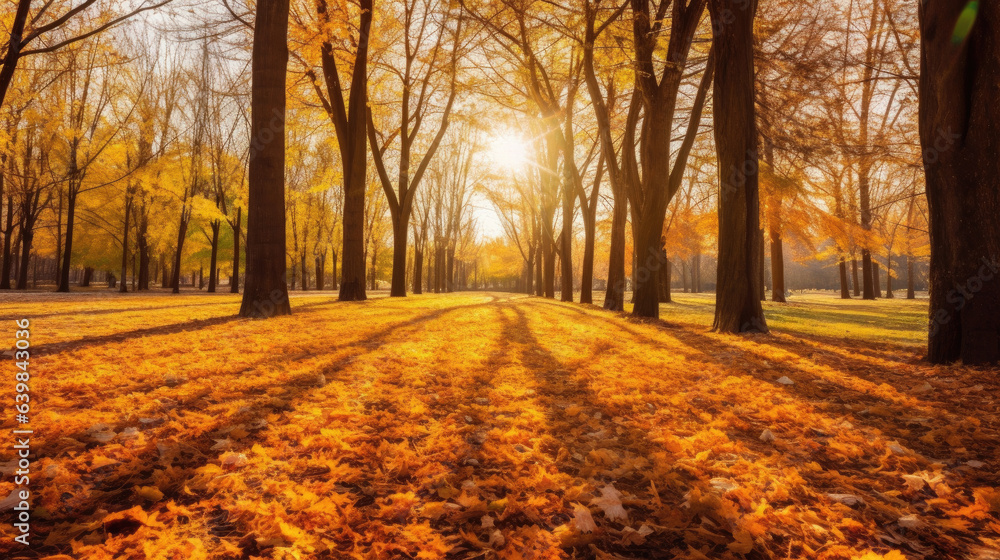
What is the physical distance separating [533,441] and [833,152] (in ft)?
38.1

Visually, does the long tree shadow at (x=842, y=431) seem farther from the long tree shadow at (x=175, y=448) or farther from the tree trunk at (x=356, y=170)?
the tree trunk at (x=356, y=170)

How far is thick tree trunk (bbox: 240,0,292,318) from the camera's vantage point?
270 inches

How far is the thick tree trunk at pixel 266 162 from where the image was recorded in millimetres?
6859

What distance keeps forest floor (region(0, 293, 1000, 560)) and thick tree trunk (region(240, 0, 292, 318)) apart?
251cm

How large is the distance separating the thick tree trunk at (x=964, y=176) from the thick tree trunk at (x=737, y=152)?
2.05 metres

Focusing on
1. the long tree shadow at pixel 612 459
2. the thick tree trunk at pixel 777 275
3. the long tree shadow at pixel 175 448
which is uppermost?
the thick tree trunk at pixel 777 275

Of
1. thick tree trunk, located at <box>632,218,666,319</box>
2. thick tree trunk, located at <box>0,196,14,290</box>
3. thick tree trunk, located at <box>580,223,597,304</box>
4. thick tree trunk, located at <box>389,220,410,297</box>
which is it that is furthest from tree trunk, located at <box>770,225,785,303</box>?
thick tree trunk, located at <box>0,196,14,290</box>

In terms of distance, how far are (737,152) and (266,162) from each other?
739 centimetres

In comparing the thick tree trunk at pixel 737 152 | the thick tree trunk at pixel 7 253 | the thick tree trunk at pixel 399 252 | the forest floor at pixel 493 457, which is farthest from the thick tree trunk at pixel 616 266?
the thick tree trunk at pixel 7 253

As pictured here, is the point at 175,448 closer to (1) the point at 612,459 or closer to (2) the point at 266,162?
(1) the point at 612,459

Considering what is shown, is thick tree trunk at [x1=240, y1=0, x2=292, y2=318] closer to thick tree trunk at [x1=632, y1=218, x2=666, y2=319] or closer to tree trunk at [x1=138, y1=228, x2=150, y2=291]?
thick tree trunk at [x1=632, y1=218, x2=666, y2=319]

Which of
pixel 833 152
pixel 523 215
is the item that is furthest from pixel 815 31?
pixel 523 215

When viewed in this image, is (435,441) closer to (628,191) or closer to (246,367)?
(246,367)

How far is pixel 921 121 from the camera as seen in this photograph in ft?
15.5
